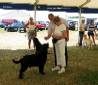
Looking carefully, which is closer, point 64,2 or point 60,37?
point 60,37

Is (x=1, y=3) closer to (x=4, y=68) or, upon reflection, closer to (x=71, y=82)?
(x=4, y=68)

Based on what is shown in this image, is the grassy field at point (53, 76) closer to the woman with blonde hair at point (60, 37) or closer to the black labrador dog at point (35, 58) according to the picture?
the black labrador dog at point (35, 58)

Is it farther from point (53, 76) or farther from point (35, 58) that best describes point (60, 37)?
point (53, 76)

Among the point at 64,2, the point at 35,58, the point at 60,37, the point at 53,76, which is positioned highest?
the point at 64,2

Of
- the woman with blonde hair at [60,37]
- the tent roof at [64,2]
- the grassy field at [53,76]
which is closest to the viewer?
the grassy field at [53,76]

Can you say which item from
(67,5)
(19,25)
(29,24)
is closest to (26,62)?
(29,24)

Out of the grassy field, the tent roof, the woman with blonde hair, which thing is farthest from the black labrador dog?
the tent roof

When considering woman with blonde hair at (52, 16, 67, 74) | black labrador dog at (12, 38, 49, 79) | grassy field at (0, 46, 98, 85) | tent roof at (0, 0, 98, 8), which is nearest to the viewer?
grassy field at (0, 46, 98, 85)

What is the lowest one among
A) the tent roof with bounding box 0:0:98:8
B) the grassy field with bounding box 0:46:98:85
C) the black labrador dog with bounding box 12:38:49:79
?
the grassy field with bounding box 0:46:98:85

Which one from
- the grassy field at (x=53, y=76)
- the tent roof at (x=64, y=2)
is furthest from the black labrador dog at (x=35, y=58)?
the tent roof at (x=64, y=2)

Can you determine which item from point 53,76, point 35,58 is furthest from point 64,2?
point 35,58

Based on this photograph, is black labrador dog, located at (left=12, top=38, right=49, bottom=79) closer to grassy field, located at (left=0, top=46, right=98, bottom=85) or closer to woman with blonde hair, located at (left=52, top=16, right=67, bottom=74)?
grassy field, located at (left=0, top=46, right=98, bottom=85)

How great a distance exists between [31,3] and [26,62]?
14399 millimetres

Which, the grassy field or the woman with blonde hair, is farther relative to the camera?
the woman with blonde hair
